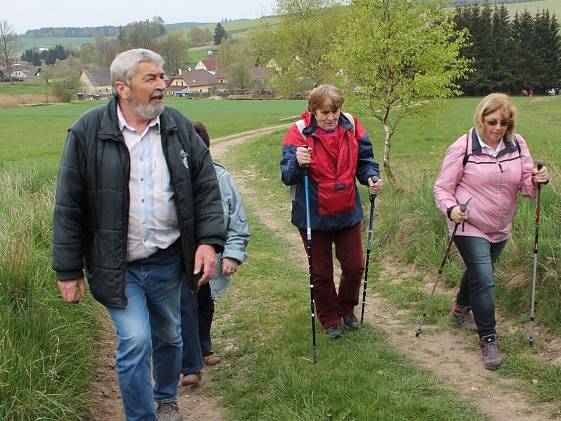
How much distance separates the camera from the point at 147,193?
11.8 feet

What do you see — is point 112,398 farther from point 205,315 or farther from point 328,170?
point 328,170

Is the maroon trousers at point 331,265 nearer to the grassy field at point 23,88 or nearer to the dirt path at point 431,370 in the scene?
the dirt path at point 431,370

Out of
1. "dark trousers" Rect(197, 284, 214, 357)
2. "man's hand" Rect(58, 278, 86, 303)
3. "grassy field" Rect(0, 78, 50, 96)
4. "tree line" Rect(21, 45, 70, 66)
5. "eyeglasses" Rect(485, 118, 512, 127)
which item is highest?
"tree line" Rect(21, 45, 70, 66)

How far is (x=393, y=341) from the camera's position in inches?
217

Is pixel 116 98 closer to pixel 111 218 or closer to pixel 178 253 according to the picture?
pixel 111 218

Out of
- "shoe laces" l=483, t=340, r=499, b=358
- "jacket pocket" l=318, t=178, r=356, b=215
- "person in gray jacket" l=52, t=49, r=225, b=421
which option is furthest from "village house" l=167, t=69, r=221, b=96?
"person in gray jacket" l=52, t=49, r=225, b=421

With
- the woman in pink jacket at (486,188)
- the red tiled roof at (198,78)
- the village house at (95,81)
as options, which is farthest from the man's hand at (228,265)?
the red tiled roof at (198,78)

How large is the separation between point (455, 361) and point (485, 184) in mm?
1544

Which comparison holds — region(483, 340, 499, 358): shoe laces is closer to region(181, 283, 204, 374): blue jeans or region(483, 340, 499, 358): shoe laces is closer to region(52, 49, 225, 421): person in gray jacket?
region(181, 283, 204, 374): blue jeans

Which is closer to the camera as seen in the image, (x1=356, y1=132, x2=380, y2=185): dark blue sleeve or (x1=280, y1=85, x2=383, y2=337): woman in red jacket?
(x1=280, y1=85, x2=383, y2=337): woman in red jacket

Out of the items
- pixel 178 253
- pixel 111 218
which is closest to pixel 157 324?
pixel 178 253

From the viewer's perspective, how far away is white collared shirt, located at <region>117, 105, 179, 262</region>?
359cm

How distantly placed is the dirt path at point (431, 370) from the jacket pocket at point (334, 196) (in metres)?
1.42

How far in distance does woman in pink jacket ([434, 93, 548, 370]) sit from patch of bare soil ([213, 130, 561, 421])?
23cm
